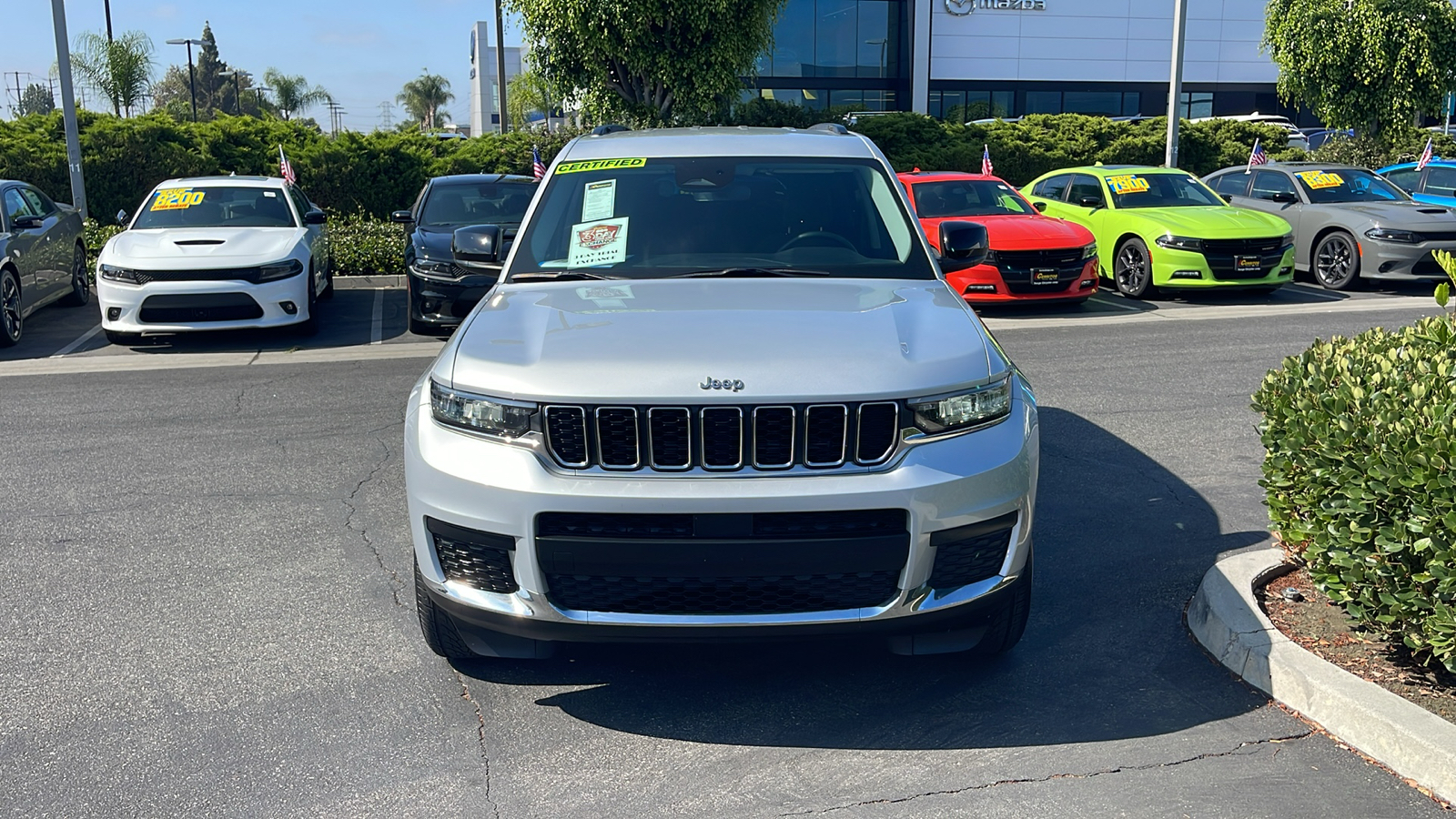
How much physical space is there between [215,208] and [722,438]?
409 inches

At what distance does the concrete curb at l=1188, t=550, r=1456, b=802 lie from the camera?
3361 mm

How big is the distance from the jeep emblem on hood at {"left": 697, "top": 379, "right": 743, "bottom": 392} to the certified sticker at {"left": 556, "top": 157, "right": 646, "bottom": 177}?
2.00m

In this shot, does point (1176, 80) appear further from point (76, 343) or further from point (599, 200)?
point (599, 200)

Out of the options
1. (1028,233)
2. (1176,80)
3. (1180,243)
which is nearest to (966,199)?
(1028,233)

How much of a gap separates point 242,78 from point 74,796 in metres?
111

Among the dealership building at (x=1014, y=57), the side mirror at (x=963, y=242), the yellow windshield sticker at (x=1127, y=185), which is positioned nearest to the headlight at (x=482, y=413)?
the side mirror at (x=963, y=242)

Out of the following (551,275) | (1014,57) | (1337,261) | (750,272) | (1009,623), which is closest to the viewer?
(1009,623)

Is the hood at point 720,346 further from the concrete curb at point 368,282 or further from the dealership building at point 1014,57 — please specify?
the dealership building at point 1014,57

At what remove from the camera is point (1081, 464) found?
22.2ft

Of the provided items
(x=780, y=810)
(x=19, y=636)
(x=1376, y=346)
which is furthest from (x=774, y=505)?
(x=19, y=636)

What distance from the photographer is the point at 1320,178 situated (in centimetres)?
1563

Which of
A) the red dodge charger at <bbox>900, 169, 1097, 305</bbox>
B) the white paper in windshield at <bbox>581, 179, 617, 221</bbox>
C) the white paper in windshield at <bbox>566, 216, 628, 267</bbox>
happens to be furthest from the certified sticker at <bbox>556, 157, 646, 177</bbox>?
the red dodge charger at <bbox>900, 169, 1097, 305</bbox>

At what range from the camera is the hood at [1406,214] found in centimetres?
1427

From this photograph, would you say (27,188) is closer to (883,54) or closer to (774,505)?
(774,505)
